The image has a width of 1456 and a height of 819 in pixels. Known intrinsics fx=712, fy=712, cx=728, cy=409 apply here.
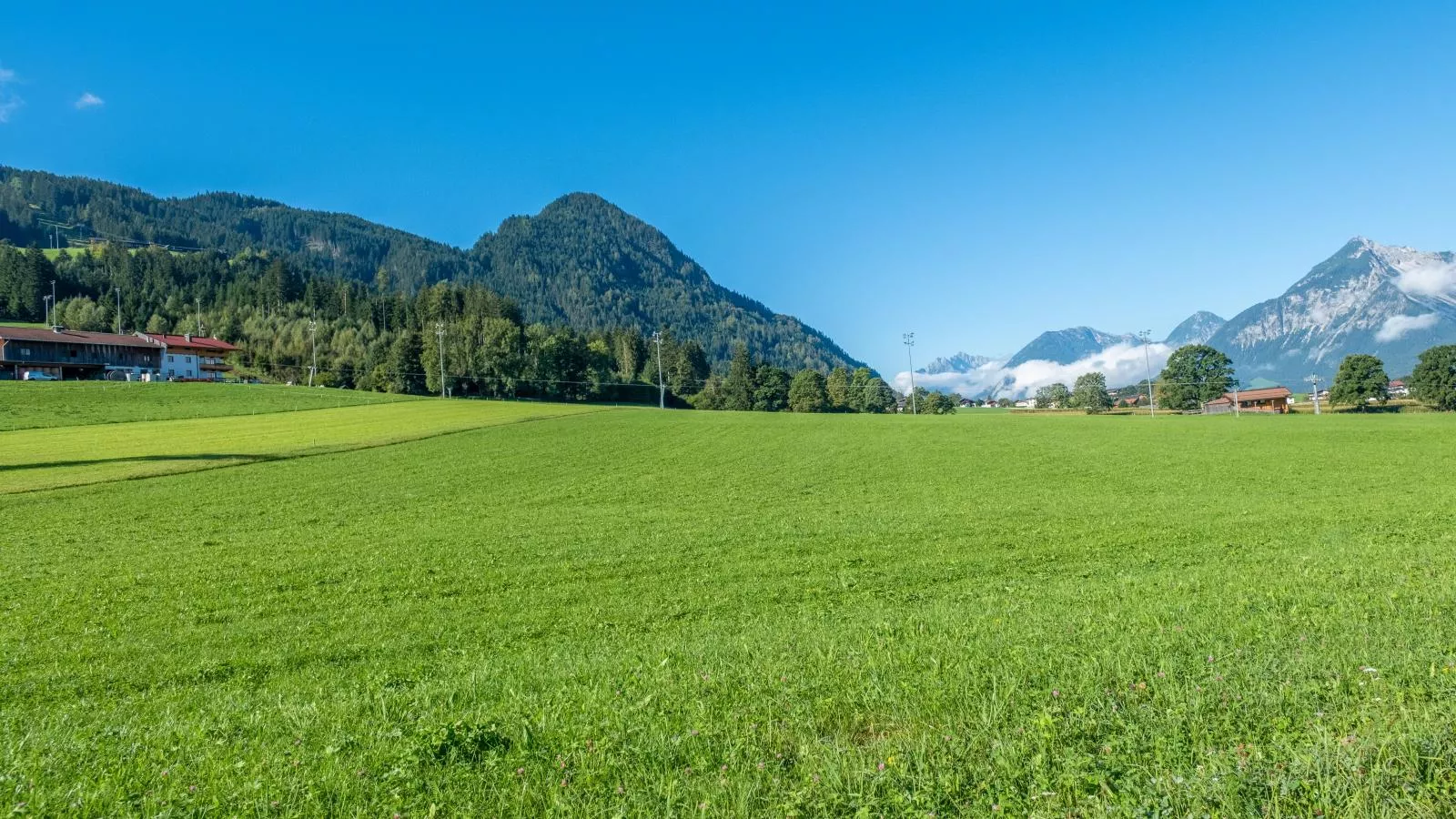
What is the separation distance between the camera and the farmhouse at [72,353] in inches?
4953

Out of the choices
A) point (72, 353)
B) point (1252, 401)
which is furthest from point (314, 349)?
point (1252, 401)

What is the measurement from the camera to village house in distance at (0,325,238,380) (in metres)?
126

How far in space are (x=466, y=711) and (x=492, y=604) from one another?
25.6 ft

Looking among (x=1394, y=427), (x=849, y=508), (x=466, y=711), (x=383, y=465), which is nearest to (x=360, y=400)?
(x=383, y=465)

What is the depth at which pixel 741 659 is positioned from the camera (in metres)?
7.91

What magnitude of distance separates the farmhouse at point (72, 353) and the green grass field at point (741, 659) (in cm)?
13927

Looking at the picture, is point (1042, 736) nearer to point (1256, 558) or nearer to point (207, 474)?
point (1256, 558)

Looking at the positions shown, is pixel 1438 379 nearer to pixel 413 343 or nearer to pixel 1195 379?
pixel 1195 379

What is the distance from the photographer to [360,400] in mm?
102188

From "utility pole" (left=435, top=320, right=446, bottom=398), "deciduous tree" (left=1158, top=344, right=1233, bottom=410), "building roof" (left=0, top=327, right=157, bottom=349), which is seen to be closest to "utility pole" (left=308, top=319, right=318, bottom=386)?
"utility pole" (left=435, top=320, right=446, bottom=398)

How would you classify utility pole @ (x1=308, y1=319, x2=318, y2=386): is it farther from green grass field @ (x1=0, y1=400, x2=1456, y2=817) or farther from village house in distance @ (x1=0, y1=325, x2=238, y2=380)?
green grass field @ (x1=0, y1=400, x2=1456, y2=817)

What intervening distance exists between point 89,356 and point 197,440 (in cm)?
11691

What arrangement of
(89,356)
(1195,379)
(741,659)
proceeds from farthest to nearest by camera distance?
1. (1195,379)
2. (89,356)
3. (741,659)

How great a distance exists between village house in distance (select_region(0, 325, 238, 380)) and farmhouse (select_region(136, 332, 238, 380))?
17 centimetres
